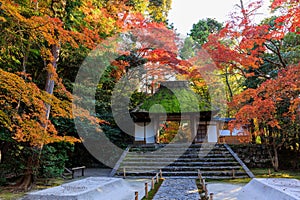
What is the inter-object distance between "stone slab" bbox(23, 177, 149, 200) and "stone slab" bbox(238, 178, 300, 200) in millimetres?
2717

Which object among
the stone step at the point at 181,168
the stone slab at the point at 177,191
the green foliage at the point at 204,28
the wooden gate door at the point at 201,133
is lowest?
the stone slab at the point at 177,191

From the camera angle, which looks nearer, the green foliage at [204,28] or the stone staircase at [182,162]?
the stone staircase at [182,162]

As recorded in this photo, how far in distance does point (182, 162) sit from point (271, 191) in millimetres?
5556

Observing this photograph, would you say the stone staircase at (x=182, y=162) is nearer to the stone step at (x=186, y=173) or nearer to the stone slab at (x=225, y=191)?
the stone step at (x=186, y=173)

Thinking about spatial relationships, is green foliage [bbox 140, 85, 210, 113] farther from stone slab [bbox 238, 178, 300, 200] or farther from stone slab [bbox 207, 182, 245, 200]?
stone slab [bbox 238, 178, 300, 200]

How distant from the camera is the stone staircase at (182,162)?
9.32 meters

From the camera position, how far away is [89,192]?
5.27 meters

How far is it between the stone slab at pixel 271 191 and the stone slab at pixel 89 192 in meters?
2.72

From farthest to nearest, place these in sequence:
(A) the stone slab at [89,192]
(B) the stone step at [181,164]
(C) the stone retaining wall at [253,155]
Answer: (C) the stone retaining wall at [253,155], (B) the stone step at [181,164], (A) the stone slab at [89,192]

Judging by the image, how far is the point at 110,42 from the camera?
37.8ft

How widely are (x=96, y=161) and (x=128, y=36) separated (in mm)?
7667

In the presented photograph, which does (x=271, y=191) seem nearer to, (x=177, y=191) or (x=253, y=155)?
(x=177, y=191)

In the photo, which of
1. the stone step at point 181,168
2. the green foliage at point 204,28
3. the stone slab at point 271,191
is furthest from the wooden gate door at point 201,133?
the green foliage at point 204,28

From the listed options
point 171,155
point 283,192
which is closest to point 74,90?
point 171,155
